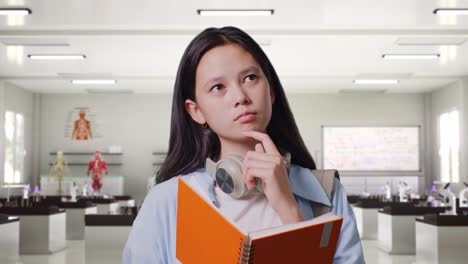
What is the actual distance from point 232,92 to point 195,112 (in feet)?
0.44

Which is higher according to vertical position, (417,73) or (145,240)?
(417,73)

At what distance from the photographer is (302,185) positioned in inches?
50.7

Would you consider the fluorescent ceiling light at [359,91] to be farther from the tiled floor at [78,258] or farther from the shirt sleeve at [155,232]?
the shirt sleeve at [155,232]

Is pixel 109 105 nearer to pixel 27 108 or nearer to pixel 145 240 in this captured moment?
pixel 27 108

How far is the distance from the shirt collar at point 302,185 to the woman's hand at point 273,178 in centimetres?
6

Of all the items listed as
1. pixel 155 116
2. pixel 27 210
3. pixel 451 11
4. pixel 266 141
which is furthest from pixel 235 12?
pixel 155 116

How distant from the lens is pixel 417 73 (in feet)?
52.5

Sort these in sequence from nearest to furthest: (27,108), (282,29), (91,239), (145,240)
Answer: (145,240) → (91,239) → (282,29) → (27,108)

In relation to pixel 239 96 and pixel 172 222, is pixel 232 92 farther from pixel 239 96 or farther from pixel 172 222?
pixel 172 222

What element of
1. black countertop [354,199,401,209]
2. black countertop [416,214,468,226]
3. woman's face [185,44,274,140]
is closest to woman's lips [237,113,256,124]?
woman's face [185,44,274,140]

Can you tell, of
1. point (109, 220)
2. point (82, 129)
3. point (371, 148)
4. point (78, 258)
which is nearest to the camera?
point (109, 220)

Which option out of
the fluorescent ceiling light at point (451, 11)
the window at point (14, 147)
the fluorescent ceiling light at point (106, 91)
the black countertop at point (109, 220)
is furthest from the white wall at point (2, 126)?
the fluorescent ceiling light at point (451, 11)

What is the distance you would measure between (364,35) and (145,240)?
10.7 metres

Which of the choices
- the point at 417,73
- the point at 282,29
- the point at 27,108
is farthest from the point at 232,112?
the point at 27,108
